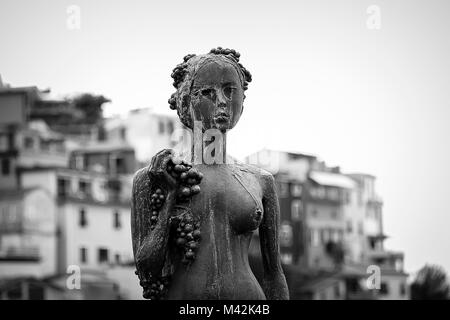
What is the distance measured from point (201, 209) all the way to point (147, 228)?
19.1 inches

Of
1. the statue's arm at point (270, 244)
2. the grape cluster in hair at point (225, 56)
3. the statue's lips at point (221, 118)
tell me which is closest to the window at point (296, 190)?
the statue's arm at point (270, 244)

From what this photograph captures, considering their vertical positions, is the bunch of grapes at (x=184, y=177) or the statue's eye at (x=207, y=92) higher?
the statue's eye at (x=207, y=92)

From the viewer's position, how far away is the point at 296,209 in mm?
106875

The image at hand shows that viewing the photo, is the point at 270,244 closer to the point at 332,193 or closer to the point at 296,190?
the point at 296,190

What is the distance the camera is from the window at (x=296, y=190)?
104 meters

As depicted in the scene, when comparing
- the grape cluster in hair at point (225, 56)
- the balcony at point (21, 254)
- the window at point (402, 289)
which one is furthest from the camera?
the balcony at point (21, 254)

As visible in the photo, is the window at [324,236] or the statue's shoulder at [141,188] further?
the window at [324,236]

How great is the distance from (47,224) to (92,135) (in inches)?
410

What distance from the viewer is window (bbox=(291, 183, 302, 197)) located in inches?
4090

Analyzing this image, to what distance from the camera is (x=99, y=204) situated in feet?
293

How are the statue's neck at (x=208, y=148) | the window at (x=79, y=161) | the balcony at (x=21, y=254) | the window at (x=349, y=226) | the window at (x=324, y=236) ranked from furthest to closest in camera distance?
1. the window at (x=349, y=226)
2. the window at (x=324, y=236)
3. the window at (x=79, y=161)
4. the balcony at (x=21, y=254)
5. the statue's neck at (x=208, y=148)

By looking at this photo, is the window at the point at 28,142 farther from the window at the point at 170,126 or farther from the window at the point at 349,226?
the window at the point at 349,226

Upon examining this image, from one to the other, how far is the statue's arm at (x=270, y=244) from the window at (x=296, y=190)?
92.7m
